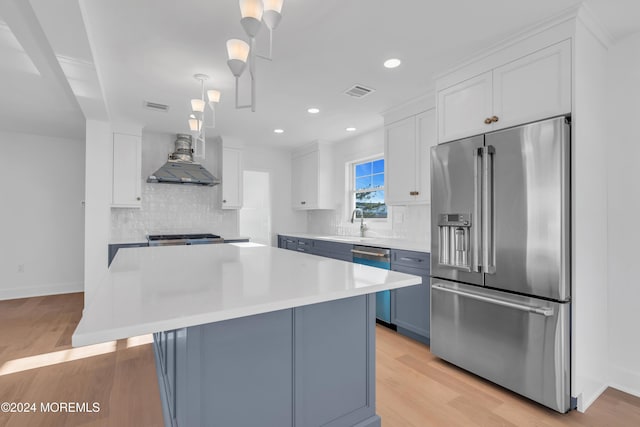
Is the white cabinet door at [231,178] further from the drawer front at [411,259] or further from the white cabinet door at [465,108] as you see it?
the white cabinet door at [465,108]

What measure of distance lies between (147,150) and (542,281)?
489 centimetres

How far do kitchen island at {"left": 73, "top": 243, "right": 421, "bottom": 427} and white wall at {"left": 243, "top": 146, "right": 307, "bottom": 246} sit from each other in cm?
393

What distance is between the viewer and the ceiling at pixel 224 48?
1.84 meters

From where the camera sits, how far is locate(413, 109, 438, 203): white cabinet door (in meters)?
3.16

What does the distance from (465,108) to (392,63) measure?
0.66m

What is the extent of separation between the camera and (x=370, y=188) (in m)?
4.51

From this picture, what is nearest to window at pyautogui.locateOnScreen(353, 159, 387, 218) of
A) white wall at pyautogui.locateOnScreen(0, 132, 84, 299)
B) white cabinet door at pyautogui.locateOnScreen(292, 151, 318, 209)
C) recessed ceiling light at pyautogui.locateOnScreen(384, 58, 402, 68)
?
white cabinet door at pyautogui.locateOnScreen(292, 151, 318, 209)

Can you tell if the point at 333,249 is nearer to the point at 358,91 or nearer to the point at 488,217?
the point at 358,91

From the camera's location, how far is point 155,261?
1924 mm

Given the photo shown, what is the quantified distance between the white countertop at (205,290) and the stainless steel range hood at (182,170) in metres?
2.60

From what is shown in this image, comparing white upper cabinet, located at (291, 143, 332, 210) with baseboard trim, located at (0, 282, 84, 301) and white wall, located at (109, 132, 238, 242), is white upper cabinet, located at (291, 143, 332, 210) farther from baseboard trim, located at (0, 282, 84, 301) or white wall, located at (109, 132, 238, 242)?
baseboard trim, located at (0, 282, 84, 301)

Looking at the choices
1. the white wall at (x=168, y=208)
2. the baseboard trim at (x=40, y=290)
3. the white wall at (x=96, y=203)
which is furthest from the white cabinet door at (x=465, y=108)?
the baseboard trim at (x=40, y=290)

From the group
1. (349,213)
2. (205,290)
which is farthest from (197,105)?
(349,213)

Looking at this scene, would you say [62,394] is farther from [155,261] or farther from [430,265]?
[430,265]
